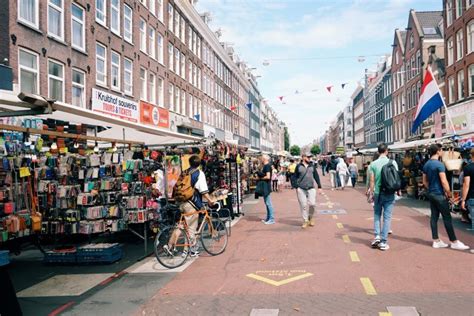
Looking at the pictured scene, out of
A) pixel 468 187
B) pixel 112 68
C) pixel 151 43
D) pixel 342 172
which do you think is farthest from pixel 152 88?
pixel 468 187

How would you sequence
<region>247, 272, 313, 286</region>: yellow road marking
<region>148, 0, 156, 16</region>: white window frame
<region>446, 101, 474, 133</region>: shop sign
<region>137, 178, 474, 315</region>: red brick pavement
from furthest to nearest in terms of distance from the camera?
<region>446, 101, 474, 133</region>: shop sign < <region>148, 0, 156, 16</region>: white window frame < <region>247, 272, 313, 286</region>: yellow road marking < <region>137, 178, 474, 315</region>: red brick pavement

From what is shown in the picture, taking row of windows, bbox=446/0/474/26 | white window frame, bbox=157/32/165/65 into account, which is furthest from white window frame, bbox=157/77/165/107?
row of windows, bbox=446/0/474/26

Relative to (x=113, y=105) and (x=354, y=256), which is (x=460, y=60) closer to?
(x=113, y=105)

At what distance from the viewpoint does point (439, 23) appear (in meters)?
43.6

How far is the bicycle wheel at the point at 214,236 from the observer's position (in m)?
8.16

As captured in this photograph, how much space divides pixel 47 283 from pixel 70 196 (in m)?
1.67

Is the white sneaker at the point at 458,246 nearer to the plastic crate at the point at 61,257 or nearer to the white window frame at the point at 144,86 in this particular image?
the plastic crate at the point at 61,257

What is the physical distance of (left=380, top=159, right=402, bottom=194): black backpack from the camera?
8.04 metres

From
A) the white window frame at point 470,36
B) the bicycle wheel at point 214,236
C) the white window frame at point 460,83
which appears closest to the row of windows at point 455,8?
the white window frame at point 470,36

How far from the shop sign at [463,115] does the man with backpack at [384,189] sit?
2187cm

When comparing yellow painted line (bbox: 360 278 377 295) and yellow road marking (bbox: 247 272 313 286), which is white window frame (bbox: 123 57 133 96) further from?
yellow painted line (bbox: 360 278 377 295)

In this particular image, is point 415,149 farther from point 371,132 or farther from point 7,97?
point 371,132

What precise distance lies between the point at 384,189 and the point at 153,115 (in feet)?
68.2

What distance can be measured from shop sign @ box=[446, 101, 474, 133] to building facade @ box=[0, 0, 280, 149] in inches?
692
